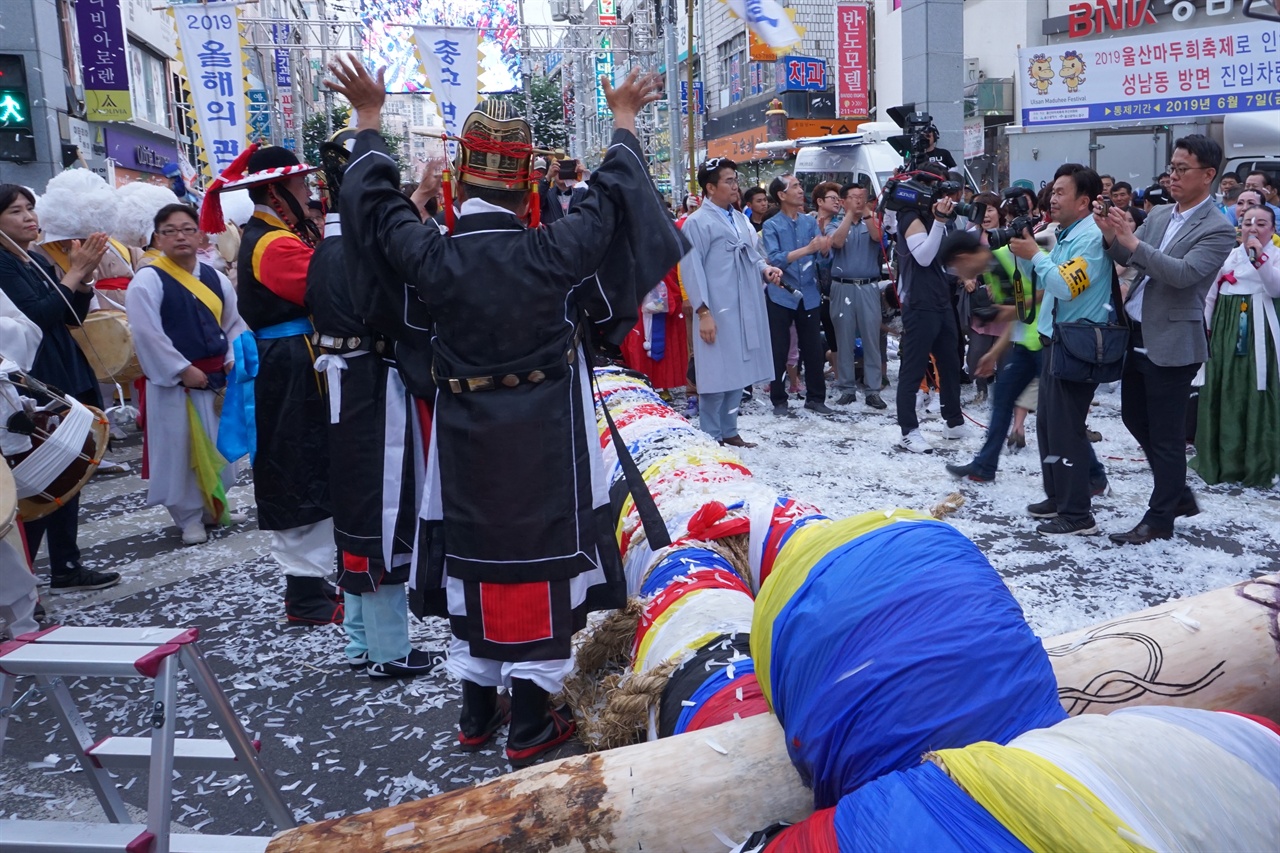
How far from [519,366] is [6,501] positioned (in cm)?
187

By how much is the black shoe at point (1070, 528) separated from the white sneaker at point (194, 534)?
4510mm

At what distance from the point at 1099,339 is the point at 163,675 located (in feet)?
13.7

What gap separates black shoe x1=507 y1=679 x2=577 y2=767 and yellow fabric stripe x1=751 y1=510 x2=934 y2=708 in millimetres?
1202

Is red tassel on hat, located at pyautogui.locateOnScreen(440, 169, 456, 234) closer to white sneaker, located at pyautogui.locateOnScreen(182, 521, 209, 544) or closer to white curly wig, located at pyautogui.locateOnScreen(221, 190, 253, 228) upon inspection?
white sneaker, located at pyautogui.locateOnScreen(182, 521, 209, 544)

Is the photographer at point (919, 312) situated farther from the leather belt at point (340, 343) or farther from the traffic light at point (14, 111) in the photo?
the traffic light at point (14, 111)

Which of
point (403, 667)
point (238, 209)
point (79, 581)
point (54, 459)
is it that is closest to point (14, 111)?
point (238, 209)

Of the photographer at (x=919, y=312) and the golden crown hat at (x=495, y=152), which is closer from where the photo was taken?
the golden crown hat at (x=495, y=152)

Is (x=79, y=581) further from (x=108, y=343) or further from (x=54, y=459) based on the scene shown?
(x=108, y=343)

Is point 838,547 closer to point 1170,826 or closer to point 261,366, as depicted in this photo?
point 1170,826

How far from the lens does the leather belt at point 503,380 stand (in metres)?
2.52

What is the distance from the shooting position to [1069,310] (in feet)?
15.4

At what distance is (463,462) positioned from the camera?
2.56 m

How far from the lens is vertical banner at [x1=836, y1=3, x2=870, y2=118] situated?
21.8 meters

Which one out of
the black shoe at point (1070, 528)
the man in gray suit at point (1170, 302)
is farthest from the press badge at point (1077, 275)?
the black shoe at point (1070, 528)
